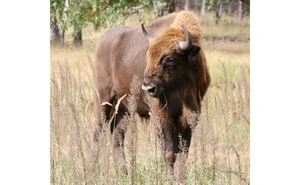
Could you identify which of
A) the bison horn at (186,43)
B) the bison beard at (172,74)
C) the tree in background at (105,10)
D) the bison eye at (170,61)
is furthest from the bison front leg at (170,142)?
the tree in background at (105,10)

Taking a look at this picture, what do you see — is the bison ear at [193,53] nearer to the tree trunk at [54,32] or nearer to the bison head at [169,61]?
the bison head at [169,61]

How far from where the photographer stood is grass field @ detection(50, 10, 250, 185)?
450 cm

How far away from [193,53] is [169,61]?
0.57 ft

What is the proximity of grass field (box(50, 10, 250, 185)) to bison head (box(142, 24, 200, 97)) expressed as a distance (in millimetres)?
178

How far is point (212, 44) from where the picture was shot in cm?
548

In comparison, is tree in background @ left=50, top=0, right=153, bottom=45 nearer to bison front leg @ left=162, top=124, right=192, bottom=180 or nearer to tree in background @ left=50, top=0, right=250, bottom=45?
tree in background @ left=50, top=0, right=250, bottom=45

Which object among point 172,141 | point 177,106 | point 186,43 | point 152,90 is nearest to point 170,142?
point 172,141

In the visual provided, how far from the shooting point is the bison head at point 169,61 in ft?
17.3

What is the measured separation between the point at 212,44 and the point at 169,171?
3.09 ft

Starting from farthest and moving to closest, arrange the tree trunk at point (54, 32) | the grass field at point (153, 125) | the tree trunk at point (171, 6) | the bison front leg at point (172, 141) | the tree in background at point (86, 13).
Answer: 1. the tree trunk at point (171, 6)
2. the tree in background at point (86, 13)
3. the tree trunk at point (54, 32)
4. the bison front leg at point (172, 141)
5. the grass field at point (153, 125)

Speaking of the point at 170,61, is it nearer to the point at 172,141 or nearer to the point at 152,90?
the point at 152,90

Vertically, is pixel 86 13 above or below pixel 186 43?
above

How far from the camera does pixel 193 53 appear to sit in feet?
17.7
